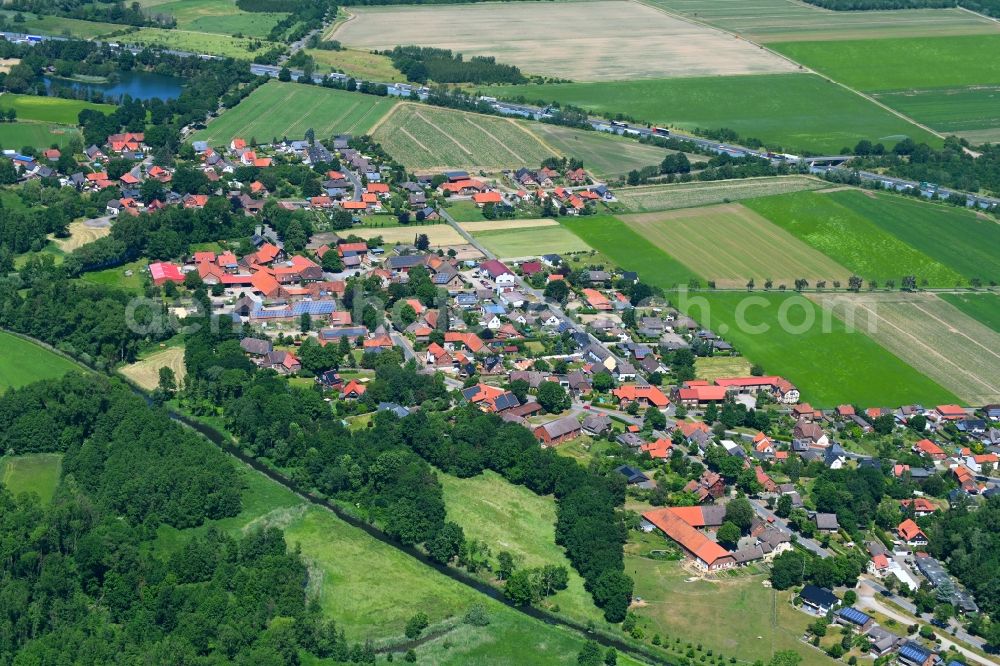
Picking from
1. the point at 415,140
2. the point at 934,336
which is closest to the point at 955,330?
the point at 934,336

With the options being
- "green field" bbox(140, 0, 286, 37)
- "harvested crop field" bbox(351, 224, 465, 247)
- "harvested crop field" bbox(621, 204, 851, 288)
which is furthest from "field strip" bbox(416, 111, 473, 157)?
"green field" bbox(140, 0, 286, 37)

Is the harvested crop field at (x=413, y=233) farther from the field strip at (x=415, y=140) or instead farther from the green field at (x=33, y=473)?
the green field at (x=33, y=473)

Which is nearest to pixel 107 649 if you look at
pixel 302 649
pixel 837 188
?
pixel 302 649

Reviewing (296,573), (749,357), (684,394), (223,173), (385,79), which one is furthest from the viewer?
(385,79)

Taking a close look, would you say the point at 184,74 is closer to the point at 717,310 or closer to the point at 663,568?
the point at 717,310

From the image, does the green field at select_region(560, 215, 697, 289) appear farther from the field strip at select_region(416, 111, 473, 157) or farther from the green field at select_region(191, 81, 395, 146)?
the green field at select_region(191, 81, 395, 146)

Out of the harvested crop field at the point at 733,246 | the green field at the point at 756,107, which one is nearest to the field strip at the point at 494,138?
the green field at the point at 756,107
